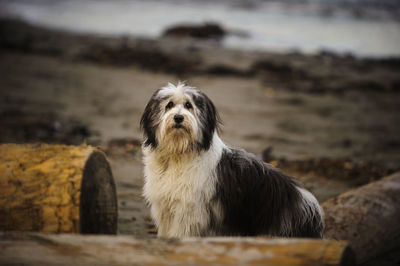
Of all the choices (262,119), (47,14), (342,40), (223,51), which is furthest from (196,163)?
(47,14)

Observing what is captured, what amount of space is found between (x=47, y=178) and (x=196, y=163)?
1.24 m

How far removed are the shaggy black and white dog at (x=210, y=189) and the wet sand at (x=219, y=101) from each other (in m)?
1.09

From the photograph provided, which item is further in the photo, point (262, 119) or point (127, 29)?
point (127, 29)

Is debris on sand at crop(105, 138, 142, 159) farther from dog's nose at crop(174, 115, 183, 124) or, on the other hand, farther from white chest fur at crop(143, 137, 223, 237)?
dog's nose at crop(174, 115, 183, 124)

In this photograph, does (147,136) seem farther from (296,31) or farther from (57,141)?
(296,31)

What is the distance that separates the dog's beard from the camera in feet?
11.4

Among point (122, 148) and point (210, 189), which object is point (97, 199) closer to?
point (210, 189)

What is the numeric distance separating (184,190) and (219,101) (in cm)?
792

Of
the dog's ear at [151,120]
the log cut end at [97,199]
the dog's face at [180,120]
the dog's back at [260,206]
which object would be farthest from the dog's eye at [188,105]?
the log cut end at [97,199]

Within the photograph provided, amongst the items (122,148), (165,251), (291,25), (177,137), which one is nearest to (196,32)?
(291,25)

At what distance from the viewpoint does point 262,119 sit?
10.0 meters

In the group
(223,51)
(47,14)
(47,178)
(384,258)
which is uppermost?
(47,14)

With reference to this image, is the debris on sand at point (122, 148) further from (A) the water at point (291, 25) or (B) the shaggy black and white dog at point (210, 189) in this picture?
(A) the water at point (291, 25)

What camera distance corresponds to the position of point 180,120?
345cm
